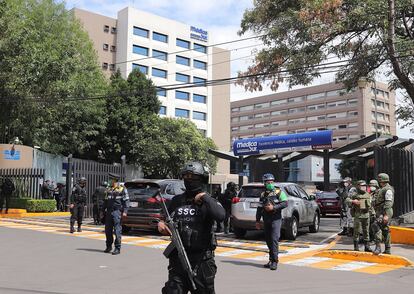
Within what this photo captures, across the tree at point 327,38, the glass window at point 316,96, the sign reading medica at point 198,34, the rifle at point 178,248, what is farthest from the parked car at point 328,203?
the glass window at point 316,96

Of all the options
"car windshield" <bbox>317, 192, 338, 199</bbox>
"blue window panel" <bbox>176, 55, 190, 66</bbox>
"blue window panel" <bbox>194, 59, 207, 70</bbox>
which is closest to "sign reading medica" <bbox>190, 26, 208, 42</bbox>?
"blue window panel" <bbox>194, 59, 207, 70</bbox>

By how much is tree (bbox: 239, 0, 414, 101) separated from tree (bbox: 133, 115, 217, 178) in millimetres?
21626

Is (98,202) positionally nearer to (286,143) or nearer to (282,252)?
(282,252)

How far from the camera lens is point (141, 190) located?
591 inches

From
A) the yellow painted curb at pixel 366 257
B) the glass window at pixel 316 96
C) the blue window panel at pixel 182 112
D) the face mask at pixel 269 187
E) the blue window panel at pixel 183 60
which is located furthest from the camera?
the glass window at pixel 316 96

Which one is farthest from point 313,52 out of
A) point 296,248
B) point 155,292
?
point 155,292

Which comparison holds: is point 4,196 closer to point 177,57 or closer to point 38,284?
point 38,284

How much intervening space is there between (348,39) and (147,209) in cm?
842

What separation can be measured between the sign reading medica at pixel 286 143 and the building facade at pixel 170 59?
36133 millimetres

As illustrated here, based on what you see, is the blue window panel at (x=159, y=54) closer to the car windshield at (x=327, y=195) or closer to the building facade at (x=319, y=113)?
the building facade at (x=319, y=113)

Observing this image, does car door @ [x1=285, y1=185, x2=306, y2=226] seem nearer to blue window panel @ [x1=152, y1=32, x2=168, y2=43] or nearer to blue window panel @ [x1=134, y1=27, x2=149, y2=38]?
blue window panel @ [x1=134, y1=27, x2=149, y2=38]

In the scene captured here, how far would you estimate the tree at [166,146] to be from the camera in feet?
127

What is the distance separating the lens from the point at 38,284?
24.4 feet

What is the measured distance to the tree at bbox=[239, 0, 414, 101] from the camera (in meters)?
14.0
